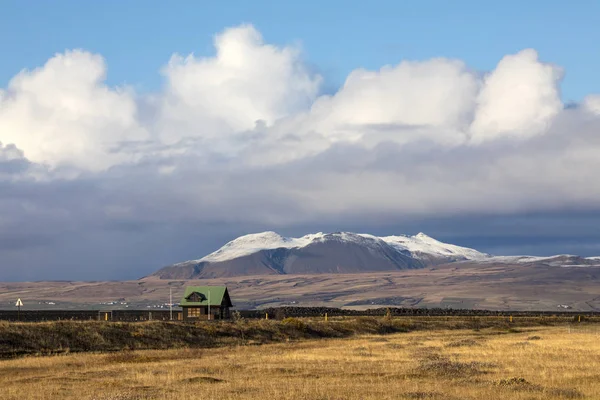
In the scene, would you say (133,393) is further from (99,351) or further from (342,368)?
(99,351)

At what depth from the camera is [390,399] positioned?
103 ft

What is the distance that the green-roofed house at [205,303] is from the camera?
→ 386ft

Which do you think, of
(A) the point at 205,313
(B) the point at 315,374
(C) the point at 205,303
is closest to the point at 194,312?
(A) the point at 205,313

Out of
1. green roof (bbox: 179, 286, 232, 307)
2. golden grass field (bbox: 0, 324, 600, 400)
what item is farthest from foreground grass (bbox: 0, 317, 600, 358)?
green roof (bbox: 179, 286, 232, 307)

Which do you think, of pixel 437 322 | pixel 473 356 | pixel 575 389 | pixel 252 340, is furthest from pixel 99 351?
pixel 437 322

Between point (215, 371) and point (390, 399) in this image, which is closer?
point (390, 399)

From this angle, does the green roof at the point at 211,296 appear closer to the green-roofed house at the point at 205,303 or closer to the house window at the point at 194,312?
the green-roofed house at the point at 205,303

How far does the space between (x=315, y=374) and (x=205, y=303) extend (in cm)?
7784

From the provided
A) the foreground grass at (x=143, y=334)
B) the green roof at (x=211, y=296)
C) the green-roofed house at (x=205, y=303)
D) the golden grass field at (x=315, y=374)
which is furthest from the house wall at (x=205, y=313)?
the golden grass field at (x=315, y=374)

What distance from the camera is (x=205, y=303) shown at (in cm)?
11800

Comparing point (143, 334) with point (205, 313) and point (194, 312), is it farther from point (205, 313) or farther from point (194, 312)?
point (194, 312)

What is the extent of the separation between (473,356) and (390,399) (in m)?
23.6

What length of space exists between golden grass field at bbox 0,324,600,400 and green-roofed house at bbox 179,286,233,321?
55944 millimetres

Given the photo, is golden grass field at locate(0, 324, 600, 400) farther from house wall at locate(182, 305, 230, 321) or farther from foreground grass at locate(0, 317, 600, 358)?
house wall at locate(182, 305, 230, 321)
